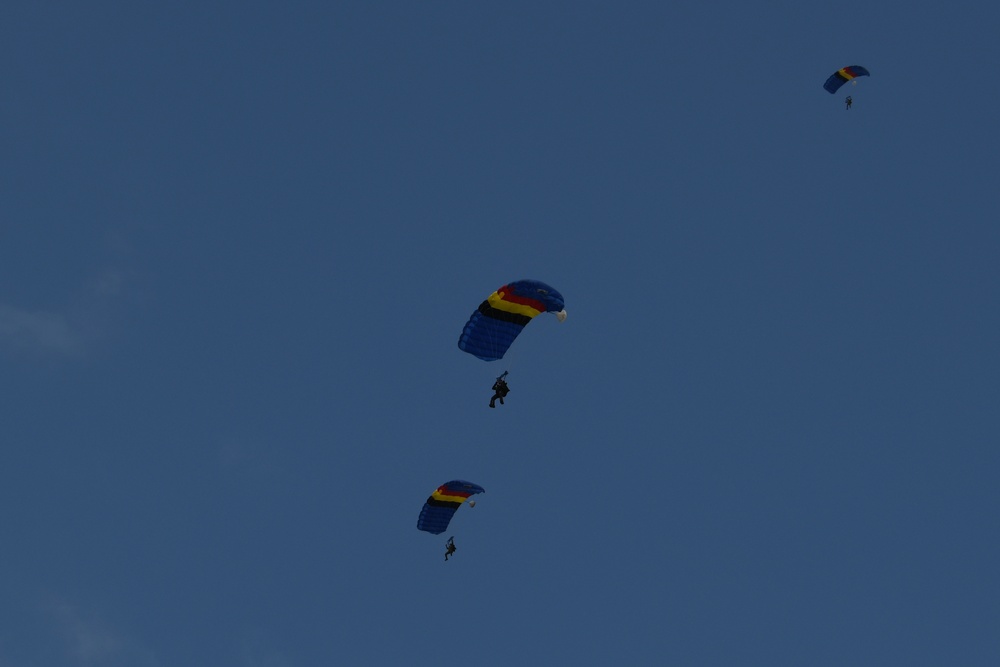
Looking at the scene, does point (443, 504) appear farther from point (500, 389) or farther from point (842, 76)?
Result: point (842, 76)

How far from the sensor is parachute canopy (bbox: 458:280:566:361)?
48.2 m

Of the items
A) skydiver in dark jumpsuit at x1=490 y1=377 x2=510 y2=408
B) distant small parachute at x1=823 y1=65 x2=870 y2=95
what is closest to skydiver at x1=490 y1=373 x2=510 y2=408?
skydiver in dark jumpsuit at x1=490 y1=377 x2=510 y2=408

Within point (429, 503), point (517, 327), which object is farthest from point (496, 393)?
point (429, 503)

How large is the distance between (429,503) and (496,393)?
973 centimetres

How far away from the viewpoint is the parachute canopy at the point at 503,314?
48.2 m

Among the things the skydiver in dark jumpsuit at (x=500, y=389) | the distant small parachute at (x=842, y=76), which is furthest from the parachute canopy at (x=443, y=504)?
the distant small parachute at (x=842, y=76)

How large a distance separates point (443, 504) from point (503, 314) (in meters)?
14.2

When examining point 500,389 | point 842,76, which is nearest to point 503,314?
point 500,389

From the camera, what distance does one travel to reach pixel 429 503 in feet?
194

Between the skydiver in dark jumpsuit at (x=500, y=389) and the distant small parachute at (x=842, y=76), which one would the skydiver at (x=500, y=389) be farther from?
the distant small parachute at (x=842, y=76)

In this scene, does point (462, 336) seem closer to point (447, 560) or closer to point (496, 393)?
point (496, 393)

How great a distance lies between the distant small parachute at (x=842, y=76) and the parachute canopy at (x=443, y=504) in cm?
3948

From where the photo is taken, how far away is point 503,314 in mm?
48875

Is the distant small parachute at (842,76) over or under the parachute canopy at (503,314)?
over
